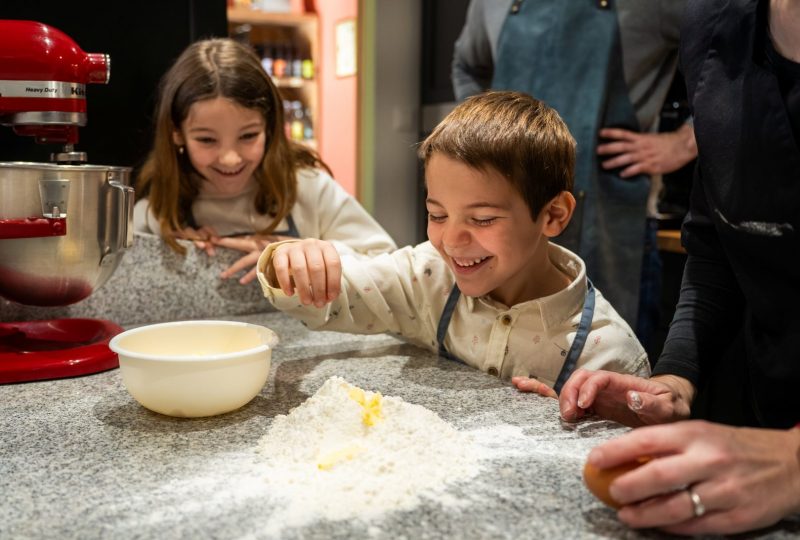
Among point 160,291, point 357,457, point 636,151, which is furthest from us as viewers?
point 636,151

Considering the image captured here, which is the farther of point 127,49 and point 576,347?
point 127,49

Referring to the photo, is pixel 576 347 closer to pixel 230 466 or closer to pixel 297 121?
pixel 230 466

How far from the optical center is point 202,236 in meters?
1.38

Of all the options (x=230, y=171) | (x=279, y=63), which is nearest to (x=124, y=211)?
(x=230, y=171)

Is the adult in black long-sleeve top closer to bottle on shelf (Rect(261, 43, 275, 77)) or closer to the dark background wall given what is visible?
the dark background wall

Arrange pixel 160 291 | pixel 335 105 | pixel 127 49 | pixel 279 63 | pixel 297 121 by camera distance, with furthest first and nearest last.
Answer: pixel 297 121, pixel 279 63, pixel 335 105, pixel 127 49, pixel 160 291

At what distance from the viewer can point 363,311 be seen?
115cm

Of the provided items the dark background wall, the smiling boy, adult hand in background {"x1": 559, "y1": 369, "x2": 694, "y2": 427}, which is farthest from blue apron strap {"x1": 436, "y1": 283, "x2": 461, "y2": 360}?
the dark background wall

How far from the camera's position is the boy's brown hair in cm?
102

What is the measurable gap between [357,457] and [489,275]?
0.42m

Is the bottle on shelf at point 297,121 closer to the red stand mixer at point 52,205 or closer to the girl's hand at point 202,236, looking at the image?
the girl's hand at point 202,236

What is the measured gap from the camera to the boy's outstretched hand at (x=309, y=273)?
1003 mm

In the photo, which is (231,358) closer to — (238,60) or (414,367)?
(414,367)

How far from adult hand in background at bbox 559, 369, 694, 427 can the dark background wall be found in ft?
3.40
